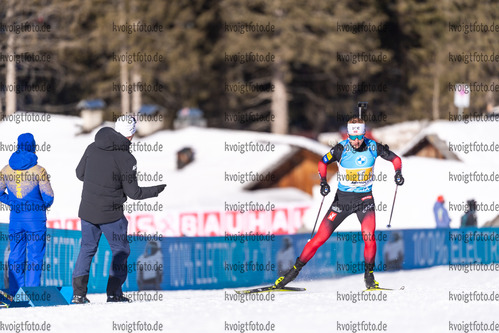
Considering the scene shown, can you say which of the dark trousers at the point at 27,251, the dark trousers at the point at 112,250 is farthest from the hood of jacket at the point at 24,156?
the dark trousers at the point at 112,250

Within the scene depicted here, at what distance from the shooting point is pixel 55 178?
3200 cm

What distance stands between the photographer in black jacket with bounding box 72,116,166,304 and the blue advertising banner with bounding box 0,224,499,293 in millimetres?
3670

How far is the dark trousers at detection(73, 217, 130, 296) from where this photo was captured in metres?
9.45

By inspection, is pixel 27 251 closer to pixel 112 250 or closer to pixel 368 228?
pixel 112 250

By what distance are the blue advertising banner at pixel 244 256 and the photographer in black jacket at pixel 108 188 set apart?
145 inches

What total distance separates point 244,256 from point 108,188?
6605mm

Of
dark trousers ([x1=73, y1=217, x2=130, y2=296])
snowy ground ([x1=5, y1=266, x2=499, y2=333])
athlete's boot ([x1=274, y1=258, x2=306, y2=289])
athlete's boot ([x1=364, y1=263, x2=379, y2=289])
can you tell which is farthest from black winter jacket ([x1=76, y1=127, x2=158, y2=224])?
athlete's boot ([x1=364, y1=263, x2=379, y2=289])

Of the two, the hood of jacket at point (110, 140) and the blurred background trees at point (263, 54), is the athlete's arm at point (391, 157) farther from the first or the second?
the blurred background trees at point (263, 54)

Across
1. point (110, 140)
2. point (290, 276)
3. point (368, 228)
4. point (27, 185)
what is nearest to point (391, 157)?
point (368, 228)

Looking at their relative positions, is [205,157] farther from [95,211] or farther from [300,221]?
[95,211]

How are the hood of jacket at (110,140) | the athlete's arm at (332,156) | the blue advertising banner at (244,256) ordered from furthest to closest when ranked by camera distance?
the blue advertising banner at (244,256), the athlete's arm at (332,156), the hood of jacket at (110,140)

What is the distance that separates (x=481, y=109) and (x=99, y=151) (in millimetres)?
51065

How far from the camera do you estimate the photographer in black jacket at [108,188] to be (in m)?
9.29

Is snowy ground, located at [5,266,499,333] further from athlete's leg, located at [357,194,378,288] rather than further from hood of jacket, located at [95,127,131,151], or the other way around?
hood of jacket, located at [95,127,131,151]
